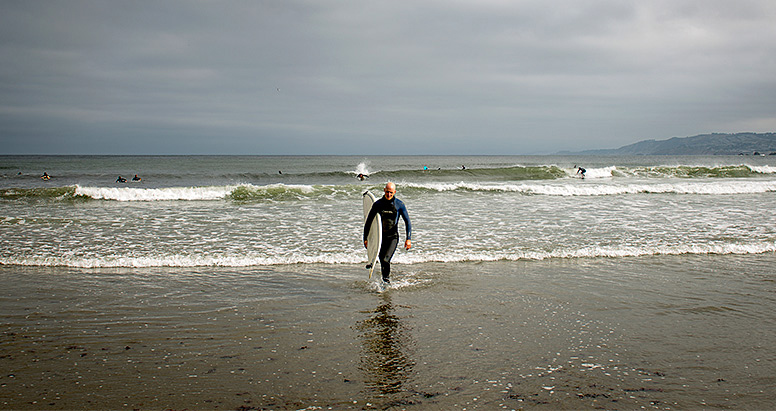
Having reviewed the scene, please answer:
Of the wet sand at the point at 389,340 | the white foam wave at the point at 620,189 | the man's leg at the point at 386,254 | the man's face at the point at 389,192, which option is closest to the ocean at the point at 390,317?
the wet sand at the point at 389,340

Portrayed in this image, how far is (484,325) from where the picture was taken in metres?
5.96

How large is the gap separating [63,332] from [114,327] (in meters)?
0.53

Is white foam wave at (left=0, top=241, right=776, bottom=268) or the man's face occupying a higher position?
the man's face

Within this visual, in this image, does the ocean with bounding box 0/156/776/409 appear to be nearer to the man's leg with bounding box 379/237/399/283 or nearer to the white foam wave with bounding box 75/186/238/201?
the man's leg with bounding box 379/237/399/283

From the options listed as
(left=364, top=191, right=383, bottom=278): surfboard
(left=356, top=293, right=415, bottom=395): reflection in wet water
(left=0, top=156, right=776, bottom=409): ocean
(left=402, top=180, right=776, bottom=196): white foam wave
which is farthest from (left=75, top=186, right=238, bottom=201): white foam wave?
(left=356, top=293, right=415, bottom=395): reflection in wet water

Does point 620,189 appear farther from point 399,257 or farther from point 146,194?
point 146,194

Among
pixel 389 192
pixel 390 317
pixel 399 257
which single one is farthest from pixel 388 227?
pixel 399 257

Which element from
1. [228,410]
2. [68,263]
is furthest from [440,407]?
[68,263]

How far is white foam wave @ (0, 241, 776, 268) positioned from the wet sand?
834mm

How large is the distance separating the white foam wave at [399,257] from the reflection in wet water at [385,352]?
3.51m

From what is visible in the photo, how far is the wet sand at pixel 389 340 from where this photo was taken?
4.12 metres

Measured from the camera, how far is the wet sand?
4.12 metres

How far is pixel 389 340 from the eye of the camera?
5422mm

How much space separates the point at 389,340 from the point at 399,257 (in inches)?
187
